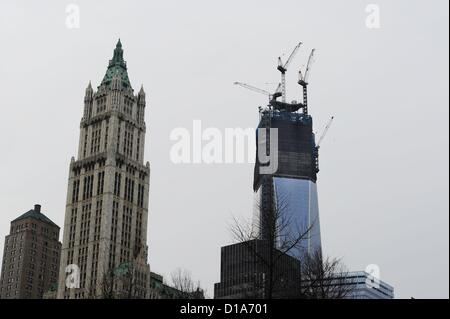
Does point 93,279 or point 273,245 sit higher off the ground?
point 93,279

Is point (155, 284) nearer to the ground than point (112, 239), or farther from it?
nearer to the ground

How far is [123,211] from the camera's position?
198000 millimetres

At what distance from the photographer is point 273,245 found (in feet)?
127

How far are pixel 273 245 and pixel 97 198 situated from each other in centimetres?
16363
